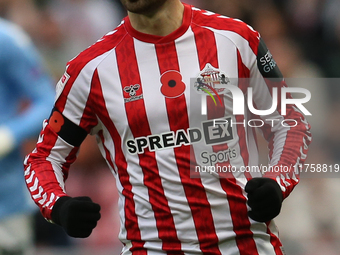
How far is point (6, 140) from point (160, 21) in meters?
1.23

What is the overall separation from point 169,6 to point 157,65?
0.72 ft

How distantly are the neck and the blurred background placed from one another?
1.85 m

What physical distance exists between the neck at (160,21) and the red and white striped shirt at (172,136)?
2 cm

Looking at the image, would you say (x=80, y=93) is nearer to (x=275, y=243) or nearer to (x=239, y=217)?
(x=239, y=217)

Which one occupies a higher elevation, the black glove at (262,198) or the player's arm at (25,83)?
the player's arm at (25,83)

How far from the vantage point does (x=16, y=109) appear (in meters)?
3.28

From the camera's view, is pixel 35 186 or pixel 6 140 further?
pixel 6 140

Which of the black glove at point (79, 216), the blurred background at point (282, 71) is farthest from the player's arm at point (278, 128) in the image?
the blurred background at point (282, 71)

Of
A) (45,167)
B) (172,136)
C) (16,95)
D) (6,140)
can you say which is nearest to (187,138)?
(172,136)

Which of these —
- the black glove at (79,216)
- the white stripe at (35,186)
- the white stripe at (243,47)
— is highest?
the white stripe at (243,47)

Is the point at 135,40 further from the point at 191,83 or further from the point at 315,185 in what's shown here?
the point at 315,185

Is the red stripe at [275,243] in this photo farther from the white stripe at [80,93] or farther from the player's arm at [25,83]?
the player's arm at [25,83]

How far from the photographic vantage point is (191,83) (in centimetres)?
219

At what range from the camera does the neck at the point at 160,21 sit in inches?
87.8
